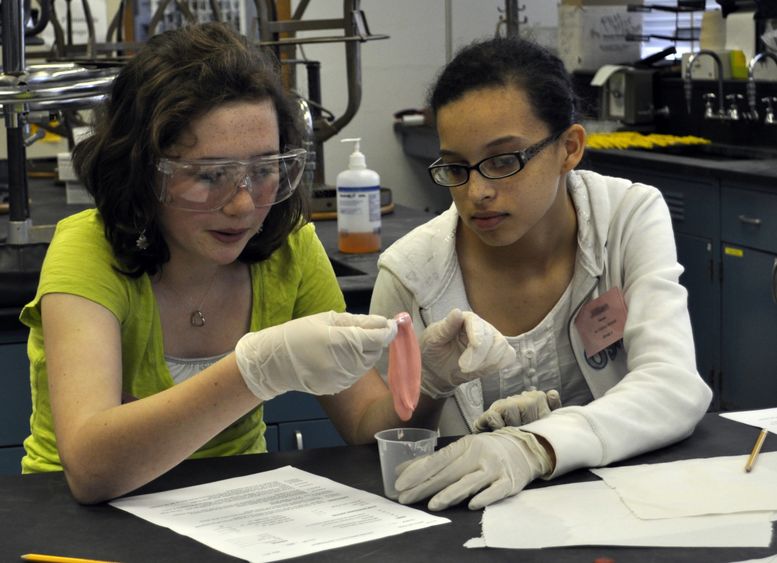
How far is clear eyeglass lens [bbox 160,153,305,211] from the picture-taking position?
1.56 meters

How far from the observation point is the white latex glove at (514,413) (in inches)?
61.9

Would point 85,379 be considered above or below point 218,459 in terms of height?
above

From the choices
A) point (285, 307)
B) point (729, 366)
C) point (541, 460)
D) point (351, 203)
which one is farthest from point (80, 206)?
point (541, 460)

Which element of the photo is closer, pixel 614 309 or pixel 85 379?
pixel 85 379

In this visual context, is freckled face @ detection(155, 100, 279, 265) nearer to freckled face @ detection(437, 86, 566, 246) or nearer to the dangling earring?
the dangling earring

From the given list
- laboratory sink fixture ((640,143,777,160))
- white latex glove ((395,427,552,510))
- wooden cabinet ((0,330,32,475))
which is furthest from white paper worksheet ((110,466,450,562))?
laboratory sink fixture ((640,143,777,160))

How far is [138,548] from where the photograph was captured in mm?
1232

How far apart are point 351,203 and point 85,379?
138 centimetres

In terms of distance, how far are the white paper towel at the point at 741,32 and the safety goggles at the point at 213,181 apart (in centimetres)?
343

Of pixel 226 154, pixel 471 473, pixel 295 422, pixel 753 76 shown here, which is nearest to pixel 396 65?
pixel 753 76

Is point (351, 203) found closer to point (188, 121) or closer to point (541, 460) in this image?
point (188, 121)

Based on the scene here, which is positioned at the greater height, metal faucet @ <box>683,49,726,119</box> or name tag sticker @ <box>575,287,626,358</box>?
metal faucet @ <box>683,49,726,119</box>

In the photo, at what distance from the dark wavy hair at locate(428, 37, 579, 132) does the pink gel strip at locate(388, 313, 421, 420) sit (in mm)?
569

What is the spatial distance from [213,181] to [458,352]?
42cm
